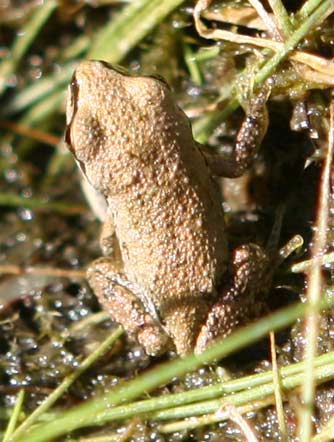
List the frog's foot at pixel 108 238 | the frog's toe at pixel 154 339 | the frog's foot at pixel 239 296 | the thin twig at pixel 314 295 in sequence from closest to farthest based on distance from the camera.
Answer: the thin twig at pixel 314 295, the frog's foot at pixel 239 296, the frog's toe at pixel 154 339, the frog's foot at pixel 108 238

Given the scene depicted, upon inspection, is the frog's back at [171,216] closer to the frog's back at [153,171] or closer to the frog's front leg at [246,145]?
the frog's back at [153,171]

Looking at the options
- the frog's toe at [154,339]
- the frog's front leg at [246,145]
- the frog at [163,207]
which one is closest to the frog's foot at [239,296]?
the frog at [163,207]

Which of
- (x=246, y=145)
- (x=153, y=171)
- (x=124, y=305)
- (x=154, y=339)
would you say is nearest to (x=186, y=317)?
(x=154, y=339)

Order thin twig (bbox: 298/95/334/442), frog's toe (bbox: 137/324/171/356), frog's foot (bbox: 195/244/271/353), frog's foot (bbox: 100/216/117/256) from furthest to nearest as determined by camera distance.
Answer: frog's foot (bbox: 100/216/117/256) → frog's toe (bbox: 137/324/171/356) → frog's foot (bbox: 195/244/271/353) → thin twig (bbox: 298/95/334/442)

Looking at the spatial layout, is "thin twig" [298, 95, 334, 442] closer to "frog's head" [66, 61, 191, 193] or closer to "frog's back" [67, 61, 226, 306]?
"frog's back" [67, 61, 226, 306]

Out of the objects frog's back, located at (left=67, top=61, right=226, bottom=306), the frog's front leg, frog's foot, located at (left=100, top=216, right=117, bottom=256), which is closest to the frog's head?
frog's back, located at (left=67, top=61, right=226, bottom=306)

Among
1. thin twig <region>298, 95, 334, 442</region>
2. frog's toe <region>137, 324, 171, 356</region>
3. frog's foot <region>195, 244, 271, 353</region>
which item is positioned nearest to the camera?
thin twig <region>298, 95, 334, 442</region>

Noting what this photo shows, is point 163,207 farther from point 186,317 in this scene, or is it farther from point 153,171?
point 186,317

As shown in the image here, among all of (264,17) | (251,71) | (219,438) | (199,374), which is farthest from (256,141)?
(219,438)
